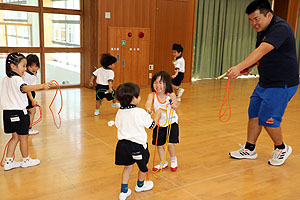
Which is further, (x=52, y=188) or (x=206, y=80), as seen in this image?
(x=206, y=80)

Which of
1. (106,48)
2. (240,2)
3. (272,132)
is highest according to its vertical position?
(240,2)

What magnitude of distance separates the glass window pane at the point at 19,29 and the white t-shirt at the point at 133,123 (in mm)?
5201

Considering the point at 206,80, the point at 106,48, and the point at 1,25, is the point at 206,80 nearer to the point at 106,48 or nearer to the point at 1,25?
the point at 106,48

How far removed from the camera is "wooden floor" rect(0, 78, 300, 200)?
9.01ft

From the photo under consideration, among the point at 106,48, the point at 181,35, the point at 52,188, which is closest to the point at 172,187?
the point at 52,188

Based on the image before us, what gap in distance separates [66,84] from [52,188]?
5.12m

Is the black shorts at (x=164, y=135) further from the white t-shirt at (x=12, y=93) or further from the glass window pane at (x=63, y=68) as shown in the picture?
the glass window pane at (x=63, y=68)

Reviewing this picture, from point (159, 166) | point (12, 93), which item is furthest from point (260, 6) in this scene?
point (12, 93)

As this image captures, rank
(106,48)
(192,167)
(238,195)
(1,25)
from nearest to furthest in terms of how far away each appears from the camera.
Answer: (238,195)
(192,167)
(1,25)
(106,48)

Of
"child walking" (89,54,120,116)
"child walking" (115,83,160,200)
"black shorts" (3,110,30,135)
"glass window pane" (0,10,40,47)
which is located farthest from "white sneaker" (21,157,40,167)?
"glass window pane" (0,10,40,47)

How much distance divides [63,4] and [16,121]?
4914mm

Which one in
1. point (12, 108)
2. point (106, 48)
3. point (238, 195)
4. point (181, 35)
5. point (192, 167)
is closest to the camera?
point (238, 195)

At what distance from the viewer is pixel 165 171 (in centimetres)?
317

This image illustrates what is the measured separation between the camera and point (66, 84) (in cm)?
762
